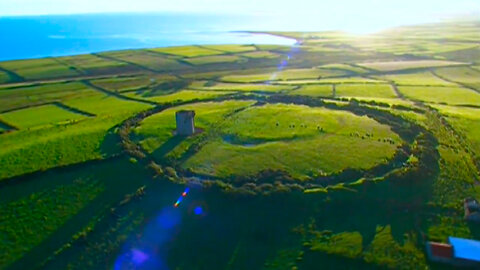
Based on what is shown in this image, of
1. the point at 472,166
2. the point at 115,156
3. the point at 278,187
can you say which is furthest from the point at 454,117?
the point at 115,156

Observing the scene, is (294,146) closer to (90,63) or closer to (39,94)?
(39,94)

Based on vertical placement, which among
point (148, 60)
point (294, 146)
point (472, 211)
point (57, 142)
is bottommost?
point (472, 211)

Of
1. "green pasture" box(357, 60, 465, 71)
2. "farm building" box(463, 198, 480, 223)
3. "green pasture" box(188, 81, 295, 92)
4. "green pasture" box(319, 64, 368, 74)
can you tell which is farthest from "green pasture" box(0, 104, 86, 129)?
"green pasture" box(357, 60, 465, 71)

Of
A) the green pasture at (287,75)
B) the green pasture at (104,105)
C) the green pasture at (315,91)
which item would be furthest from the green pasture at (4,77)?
the green pasture at (315,91)

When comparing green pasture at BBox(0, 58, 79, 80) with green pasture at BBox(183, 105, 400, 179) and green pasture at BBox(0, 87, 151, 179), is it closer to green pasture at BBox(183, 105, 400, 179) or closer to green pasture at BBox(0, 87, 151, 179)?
green pasture at BBox(0, 87, 151, 179)

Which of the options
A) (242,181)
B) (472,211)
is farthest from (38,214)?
(472,211)

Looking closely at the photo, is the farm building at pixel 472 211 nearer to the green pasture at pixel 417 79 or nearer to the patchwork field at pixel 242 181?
the patchwork field at pixel 242 181
